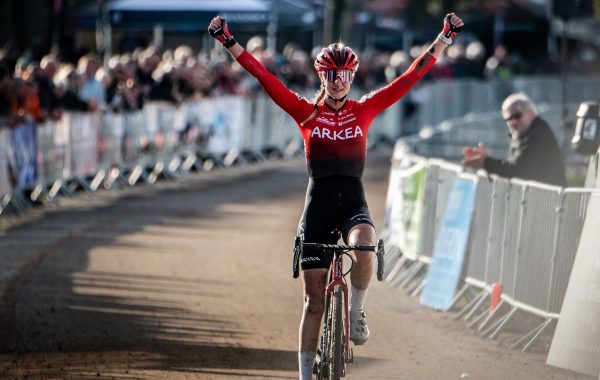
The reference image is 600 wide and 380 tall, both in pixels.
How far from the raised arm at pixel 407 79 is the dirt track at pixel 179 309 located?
2169mm

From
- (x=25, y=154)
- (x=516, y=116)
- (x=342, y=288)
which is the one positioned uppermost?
(x=516, y=116)

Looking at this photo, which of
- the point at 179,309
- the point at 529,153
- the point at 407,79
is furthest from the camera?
the point at 179,309

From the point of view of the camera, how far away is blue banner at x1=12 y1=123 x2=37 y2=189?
18.8 m

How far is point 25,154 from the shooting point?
19188 millimetres

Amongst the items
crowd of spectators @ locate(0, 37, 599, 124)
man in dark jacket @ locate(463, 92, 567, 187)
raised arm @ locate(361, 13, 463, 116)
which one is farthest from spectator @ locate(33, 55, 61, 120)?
raised arm @ locate(361, 13, 463, 116)

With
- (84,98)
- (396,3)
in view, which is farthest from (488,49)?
(84,98)

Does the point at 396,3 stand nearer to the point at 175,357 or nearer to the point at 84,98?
the point at 84,98

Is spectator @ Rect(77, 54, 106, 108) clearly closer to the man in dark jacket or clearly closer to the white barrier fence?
the white barrier fence

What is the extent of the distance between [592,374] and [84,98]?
13511 millimetres

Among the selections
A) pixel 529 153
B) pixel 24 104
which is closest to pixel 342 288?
pixel 529 153

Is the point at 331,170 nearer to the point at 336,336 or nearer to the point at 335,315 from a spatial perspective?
the point at 335,315

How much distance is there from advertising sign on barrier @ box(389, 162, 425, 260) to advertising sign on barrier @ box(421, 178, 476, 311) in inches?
39.0

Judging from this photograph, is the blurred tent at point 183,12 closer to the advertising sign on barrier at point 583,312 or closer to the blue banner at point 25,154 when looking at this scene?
the blue banner at point 25,154

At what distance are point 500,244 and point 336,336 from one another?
162 inches
